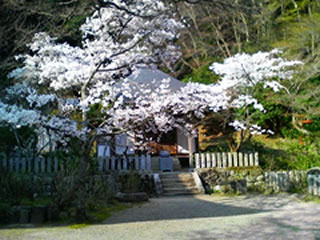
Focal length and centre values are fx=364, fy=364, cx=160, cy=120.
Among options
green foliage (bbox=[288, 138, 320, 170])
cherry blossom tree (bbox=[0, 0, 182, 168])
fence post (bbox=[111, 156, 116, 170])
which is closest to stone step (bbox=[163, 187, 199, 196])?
fence post (bbox=[111, 156, 116, 170])

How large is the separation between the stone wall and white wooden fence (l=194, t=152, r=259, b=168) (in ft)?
0.64

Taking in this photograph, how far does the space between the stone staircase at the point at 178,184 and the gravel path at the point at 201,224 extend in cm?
258

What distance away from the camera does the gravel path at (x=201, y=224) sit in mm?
5469

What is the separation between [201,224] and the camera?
6.28 metres

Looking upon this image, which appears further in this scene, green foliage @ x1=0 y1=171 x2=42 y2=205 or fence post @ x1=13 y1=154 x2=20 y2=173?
fence post @ x1=13 y1=154 x2=20 y2=173

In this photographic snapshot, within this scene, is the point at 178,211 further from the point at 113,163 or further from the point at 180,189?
the point at 113,163

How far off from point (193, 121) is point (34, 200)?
7985 millimetres

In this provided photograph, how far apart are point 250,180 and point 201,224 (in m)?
5.82

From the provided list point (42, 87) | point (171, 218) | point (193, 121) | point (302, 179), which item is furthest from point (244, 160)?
point (42, 87)

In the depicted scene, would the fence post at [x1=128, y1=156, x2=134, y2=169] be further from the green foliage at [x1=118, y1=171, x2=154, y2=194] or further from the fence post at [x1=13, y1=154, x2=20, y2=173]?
the fence post at [x1=13, y1=154, x2=20, y2=173]

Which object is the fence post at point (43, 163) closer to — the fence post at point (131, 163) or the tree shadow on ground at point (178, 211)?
the fence post at point (131, 163)

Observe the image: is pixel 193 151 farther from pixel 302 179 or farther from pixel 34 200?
pixel 34 200

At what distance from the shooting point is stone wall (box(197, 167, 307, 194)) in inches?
432

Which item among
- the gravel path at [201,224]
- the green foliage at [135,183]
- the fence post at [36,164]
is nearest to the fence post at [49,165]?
the fence post at [36,164]
